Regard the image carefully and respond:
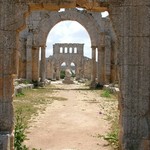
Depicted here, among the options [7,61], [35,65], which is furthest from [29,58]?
[7,61]

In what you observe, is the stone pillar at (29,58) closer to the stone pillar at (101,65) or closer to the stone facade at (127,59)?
the stone pillar at (101,65)

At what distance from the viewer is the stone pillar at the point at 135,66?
20.1 ft

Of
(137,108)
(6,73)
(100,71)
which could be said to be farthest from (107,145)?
(100,71)

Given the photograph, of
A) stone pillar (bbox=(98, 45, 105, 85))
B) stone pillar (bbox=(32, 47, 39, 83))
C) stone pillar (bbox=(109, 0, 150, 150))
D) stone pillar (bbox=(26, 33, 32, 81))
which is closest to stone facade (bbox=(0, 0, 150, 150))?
stone pillar (bbox=(109, 0, 150, 150))

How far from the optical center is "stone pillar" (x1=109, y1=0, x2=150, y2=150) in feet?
20.1

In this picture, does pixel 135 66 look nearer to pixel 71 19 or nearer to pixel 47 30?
pixel 71 19

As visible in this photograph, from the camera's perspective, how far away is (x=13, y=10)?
20.2 ft

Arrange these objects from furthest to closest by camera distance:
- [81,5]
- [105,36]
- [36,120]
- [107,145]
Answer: [105,36] < [36,120] < [107,145] < [81,5]

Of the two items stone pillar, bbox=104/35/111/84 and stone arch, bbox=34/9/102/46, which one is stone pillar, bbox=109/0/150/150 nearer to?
stone pillar, bbox=104/35/111/84

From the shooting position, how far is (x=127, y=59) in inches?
243

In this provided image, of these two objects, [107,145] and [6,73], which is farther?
[107,145]

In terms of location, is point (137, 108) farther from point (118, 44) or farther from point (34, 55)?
point (34, 55)

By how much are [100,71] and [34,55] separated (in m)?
5.92

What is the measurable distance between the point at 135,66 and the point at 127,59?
0.68ft
